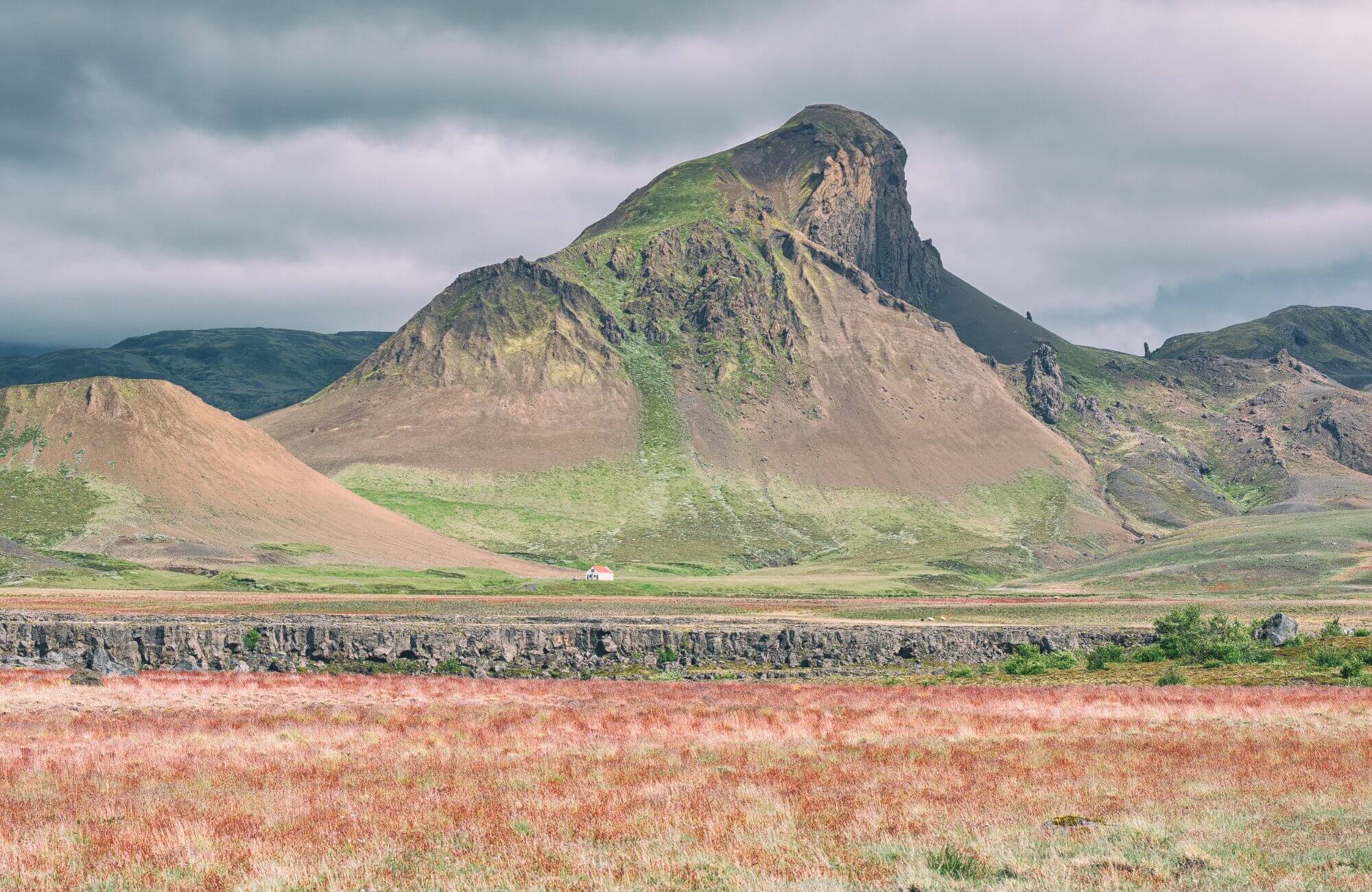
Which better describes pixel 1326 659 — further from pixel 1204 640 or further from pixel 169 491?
pixel 169 491

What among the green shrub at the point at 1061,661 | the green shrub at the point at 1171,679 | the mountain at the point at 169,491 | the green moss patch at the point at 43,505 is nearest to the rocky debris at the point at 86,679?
the green shrub at the point at 1171,679

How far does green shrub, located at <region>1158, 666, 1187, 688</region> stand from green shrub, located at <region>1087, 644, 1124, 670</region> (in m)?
7.06

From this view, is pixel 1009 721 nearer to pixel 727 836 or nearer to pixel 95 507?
pixel 727 836

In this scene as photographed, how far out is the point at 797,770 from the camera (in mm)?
22812

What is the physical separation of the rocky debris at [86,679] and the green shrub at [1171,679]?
41.7 meters

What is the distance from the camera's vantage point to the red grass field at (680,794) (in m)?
13.8

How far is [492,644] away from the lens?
202 feet

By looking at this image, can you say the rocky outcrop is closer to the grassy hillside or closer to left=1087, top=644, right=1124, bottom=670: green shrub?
left=1087, top=644, right=1124, bottom=670: green shrub

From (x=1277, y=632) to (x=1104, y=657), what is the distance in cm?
1175

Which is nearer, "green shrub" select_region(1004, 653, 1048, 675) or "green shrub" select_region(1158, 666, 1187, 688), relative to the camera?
"green shrub" select_region(1158, 666, 1187, 688)

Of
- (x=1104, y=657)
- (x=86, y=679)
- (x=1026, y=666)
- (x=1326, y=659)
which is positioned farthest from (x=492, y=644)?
(x=1326, y=659)

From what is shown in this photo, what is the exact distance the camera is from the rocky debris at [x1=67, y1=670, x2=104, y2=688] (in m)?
39.7

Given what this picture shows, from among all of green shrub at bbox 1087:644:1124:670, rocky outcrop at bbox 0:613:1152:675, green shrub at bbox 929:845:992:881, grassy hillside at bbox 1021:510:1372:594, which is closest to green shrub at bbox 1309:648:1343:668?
green shrub at bbox 1087:644:1124:670

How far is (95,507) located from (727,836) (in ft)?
542
